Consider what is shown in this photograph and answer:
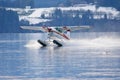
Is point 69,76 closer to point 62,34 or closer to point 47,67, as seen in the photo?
point 47,67

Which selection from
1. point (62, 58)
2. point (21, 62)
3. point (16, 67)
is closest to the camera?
point (16, 67)

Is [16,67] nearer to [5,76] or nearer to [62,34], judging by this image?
[5,76]

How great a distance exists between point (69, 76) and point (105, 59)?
19.0 metres

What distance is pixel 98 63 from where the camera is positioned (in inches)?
2842

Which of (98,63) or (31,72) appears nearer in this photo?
(31,72)

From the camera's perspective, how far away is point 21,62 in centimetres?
7462

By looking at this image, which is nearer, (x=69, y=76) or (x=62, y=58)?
(x=69, y=76)

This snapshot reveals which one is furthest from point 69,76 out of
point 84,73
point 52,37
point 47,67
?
point 52,37

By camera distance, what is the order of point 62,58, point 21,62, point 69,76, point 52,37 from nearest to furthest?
point 69,76 → point 21,62 → point 62,58 → point 52,37

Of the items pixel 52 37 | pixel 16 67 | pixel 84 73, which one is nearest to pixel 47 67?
pixel 16 67

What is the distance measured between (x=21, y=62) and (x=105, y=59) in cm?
865

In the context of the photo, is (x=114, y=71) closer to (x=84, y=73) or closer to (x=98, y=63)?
(x=84, y=73)

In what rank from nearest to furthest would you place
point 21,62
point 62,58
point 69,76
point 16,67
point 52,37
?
point 69,76
point 16,67
point 21,62
point 62,58
point 52,37

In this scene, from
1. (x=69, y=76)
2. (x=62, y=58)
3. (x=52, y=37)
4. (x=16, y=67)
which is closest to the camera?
(x=69, y=76)
